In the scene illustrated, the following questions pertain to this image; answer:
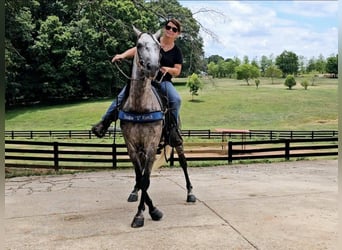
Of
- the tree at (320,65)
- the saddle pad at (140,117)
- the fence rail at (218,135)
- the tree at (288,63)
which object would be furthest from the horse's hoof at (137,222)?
the tree at (288,63)

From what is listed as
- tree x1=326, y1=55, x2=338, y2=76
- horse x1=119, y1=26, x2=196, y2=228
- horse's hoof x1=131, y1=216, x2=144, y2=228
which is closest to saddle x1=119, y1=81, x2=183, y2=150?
horse x1=119, y1=26, x2=196, y2=228

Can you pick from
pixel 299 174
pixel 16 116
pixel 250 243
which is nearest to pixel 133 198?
pixel 250 243

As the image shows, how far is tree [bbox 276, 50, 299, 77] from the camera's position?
71.8m

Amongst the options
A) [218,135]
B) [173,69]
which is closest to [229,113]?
[218,135]

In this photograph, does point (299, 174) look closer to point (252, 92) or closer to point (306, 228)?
point (306, 228)

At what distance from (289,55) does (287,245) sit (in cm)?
7277

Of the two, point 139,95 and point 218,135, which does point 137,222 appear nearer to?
point 139,95

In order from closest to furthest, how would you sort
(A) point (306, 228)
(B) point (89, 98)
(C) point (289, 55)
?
1. (A) point (306, 228)
2. (B) point (89, 98)
3. (C) point (289, 55)

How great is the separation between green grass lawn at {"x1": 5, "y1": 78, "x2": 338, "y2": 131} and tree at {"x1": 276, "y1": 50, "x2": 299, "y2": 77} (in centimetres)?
3026

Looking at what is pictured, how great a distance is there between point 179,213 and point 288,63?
71.6 m

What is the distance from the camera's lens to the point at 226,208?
5398 millimetres

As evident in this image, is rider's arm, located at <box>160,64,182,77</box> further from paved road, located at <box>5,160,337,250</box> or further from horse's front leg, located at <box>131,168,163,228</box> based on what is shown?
paved road, located at <box>5,160,337,250</box>

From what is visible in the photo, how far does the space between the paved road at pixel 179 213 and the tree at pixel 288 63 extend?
67.4 meters

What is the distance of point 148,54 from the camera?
13.4 feet
